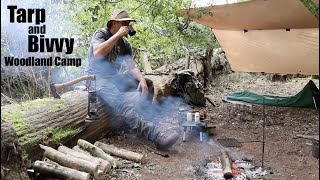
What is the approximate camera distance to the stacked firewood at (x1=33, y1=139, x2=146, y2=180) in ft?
7.07

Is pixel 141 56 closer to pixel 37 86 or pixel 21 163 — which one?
pixel 37 86

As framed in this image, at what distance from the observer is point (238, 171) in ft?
8.71

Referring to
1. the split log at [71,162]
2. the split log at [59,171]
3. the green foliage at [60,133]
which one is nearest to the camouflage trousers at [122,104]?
the green foliage at [60,133]

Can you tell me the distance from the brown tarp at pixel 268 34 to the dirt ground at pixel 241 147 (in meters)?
0.87

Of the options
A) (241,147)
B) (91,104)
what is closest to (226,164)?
(241,147)

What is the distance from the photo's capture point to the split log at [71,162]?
2.26 meters

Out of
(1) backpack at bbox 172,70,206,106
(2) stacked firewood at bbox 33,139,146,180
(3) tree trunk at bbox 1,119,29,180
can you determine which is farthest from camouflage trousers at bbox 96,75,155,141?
(1) backpack at bbox 172,70,206,106

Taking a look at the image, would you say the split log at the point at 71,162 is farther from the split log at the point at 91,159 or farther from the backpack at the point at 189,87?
the backpack at the point at 189,87

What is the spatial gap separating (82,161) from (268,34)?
151 inches

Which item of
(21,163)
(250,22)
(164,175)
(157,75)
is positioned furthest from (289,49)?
(21,163)

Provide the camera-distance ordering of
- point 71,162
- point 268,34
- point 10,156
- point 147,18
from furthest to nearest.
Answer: point 268,34 → point 147,18 → point 71,162 → point 10,156

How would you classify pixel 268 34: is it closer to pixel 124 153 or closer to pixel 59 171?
pixel 124 153

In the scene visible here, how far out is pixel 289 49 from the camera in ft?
17.0

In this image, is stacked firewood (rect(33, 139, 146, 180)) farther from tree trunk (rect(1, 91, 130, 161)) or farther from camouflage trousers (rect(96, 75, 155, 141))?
camouflage trousers (rect(96, 75, 155, 141))
